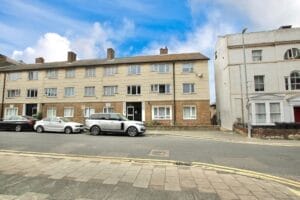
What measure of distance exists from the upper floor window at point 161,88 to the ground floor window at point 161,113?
221cm

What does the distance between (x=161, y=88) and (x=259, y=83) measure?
1203 cm

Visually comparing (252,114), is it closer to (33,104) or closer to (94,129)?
(94,129)

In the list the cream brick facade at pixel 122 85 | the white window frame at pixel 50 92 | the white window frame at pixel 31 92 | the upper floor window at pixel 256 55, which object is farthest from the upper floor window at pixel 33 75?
the upper floor window at pixel 256 55

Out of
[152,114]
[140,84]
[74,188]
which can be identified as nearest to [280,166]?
[74,188]

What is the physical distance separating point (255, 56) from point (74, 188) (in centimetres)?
2451

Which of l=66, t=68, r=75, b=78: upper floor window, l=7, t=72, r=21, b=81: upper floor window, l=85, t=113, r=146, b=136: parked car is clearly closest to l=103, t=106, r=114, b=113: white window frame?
l=66, t=68, r=75, b=78: upper floor window

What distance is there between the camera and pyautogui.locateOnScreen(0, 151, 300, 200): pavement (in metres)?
4.80

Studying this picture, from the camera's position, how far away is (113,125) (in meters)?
17.4

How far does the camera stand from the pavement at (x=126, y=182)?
480 centimetres

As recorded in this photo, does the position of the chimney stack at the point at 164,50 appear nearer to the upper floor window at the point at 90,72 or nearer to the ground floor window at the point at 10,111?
the upper floor window at the point at 90,72

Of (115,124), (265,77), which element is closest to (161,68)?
(265,77)

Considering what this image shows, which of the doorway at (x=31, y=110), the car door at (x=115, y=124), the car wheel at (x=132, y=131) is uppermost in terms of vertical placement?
the doorway at (x=31, y=110)

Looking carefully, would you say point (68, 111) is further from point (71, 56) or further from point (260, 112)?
point (260, 112)

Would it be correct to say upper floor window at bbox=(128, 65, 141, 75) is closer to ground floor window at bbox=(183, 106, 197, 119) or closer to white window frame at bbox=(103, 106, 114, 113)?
white window frame at bbox=(103, 106, 114, 113)
